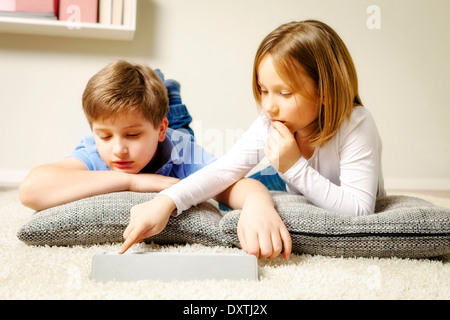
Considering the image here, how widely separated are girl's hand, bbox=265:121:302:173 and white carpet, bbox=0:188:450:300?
189 mm

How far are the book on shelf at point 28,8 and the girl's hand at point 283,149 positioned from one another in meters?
1.52

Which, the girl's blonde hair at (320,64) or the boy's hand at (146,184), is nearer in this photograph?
the girl's blonde hair at (320,64)

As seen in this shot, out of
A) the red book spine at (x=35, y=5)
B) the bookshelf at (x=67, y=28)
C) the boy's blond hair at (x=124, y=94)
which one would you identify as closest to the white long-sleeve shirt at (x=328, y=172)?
the boy's blond hair at (x=124, y=94)

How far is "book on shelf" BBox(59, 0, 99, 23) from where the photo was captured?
192cm

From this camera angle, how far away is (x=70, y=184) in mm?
954

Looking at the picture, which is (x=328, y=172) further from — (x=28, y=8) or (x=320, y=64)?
(x=28, y=8)

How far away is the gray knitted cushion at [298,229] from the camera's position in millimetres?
741

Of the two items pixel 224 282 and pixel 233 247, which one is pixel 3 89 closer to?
pixel 233 247

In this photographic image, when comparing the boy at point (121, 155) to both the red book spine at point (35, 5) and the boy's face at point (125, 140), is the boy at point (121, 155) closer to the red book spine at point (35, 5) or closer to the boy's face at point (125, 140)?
the boy's face at point (125, 140)

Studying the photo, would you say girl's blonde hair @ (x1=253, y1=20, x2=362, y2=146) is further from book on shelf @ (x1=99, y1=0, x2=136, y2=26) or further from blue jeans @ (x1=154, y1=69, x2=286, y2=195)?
book on shelf @ (x1=99, y1=0, x2=136, y2=26)

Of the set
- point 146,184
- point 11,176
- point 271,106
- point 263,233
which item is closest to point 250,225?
point 263,233

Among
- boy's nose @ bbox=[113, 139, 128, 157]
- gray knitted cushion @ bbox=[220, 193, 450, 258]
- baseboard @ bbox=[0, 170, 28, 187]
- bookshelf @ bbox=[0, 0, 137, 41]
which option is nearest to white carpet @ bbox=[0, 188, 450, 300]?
gray knitted cushion @ bbox=[220, 193, 450, 258]

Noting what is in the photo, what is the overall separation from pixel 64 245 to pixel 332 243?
19.7 inches

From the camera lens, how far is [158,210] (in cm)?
76
